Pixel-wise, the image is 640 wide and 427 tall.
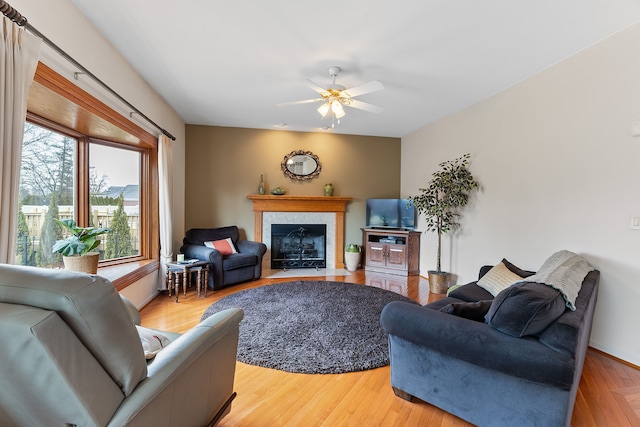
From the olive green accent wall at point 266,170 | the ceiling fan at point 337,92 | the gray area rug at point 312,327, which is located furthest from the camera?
the olive green accent wall at point 266,170

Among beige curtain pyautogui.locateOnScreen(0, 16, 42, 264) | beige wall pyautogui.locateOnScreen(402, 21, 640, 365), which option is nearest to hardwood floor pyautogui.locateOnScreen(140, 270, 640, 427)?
beige wall pyautogui.locateOnScreen(402, 21, 640, 365)

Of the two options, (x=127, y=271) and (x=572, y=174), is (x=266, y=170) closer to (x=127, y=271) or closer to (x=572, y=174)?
(x=127, y=271)

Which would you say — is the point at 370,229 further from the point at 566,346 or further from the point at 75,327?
the point at 75,327

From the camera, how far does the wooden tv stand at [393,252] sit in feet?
16.9

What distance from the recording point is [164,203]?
387 centimetres

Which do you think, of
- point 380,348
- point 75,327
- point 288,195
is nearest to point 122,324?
point 75,327

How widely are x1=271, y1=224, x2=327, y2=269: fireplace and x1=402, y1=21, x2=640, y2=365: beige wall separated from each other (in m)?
2.71

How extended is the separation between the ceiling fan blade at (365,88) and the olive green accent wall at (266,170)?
2.72m

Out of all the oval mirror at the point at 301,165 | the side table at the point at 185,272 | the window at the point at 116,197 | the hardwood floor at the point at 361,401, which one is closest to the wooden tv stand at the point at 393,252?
the oval mirror at the point at 301,165

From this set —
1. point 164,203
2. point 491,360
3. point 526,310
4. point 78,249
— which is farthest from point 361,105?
point 78,249

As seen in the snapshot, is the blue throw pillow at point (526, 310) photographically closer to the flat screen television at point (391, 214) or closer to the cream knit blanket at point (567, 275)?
the cream knit blanket at point (567, 275)

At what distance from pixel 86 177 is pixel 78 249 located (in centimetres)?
140

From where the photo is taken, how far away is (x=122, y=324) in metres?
0.95

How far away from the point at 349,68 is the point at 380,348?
8.87ft
